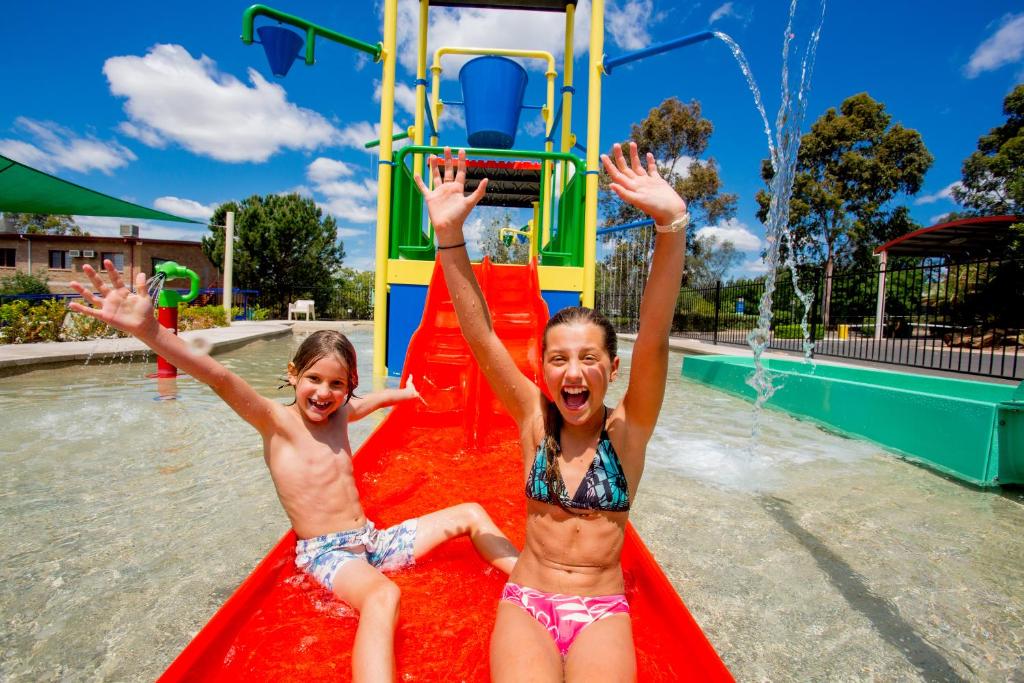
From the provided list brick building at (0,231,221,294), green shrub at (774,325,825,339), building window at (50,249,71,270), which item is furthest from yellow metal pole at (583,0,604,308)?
building window at (50,249,71,270)

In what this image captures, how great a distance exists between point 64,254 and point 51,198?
73.2 ft

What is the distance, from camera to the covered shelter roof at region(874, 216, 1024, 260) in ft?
44.2

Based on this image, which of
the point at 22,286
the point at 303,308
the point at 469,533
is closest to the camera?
the point at 469,533

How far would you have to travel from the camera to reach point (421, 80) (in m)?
6.16

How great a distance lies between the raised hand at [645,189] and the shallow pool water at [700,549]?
4.95 feet

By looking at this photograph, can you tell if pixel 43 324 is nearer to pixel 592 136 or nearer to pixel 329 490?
pixel 592 136

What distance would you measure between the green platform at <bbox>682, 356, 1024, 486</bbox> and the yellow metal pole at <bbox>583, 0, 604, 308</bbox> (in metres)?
2.78

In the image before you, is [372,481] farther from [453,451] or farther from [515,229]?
[515,229]

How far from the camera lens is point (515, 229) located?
10.6 meters

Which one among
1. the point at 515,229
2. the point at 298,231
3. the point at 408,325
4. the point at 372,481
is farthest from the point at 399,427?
the point at 298,231

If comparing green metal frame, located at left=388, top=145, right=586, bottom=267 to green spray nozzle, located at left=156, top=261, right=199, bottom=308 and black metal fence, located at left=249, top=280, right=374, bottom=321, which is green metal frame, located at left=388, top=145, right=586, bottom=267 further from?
black metal fence, located at left=249, top=280, right=374, bottom=321

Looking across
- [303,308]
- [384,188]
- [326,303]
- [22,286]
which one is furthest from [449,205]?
[326,303]

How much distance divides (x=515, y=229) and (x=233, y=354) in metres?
6.09

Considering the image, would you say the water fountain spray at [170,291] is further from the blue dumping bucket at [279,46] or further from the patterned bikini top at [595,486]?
the patterned bikini top at [595,486]
